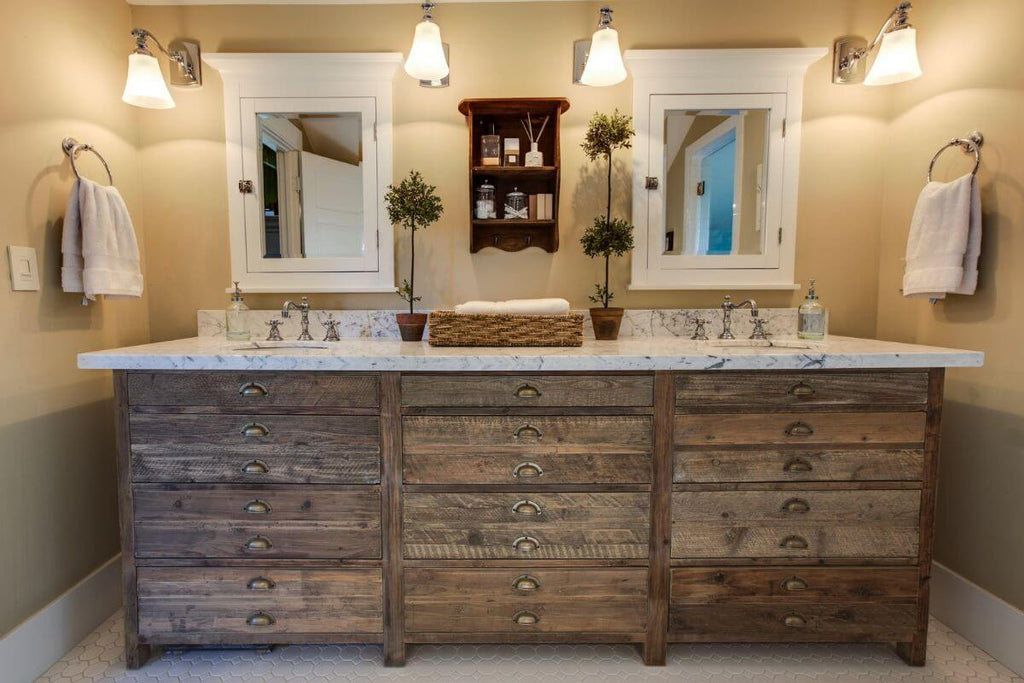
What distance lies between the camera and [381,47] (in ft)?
5.91

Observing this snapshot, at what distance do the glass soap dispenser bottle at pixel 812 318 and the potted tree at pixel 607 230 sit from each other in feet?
2.09

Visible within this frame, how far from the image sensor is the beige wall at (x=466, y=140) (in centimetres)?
179

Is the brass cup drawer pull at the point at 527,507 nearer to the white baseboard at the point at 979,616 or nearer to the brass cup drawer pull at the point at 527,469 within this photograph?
the brass cup drawer pull at the point at 527,469

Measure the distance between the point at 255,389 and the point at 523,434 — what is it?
74cm

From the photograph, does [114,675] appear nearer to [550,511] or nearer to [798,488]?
[550,511]

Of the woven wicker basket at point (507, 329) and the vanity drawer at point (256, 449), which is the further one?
the woven wicker basket at point (507, 329)

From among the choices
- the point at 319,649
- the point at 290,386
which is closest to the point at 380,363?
the point at 290,386

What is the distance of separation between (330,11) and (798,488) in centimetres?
229

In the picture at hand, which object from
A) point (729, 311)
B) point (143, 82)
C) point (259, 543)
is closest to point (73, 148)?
point (143, 82)

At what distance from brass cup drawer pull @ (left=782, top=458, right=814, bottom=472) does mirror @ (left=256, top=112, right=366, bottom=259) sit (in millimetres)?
1624

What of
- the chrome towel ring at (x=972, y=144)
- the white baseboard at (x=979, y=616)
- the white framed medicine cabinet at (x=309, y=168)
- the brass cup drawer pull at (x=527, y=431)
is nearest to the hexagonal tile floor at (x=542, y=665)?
the white baseboard at (x=979, y=616)

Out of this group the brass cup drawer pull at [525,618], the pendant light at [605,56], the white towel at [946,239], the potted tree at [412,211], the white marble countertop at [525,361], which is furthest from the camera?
the potted tree at [412,211]

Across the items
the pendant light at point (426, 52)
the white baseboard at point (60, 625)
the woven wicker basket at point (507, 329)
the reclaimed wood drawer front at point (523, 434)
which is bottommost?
the white baseboard at point (60, 625)

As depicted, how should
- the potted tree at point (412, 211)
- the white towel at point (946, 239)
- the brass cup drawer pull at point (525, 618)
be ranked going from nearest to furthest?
the brass cup drawer pull at point (525, 618)
the white towel at point (946, 239)
the potted tree at point (412, 211)
